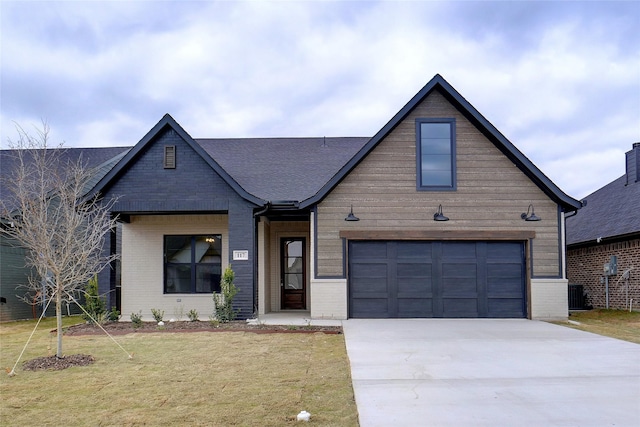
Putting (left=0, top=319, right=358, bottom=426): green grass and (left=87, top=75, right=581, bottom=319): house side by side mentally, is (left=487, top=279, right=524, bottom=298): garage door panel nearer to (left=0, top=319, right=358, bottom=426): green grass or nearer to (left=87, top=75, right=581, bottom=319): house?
(left=87, top=75, right=581, bottom=319): house

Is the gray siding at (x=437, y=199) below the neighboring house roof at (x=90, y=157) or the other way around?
below

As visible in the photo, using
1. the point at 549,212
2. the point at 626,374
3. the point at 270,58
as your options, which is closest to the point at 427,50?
the point at 270,58

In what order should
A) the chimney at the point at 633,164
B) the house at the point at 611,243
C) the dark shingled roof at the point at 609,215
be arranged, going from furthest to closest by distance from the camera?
the chimney at the point at 633,164 → the dark shingled roof at the point at 609,215 → the house at the point at 611,243

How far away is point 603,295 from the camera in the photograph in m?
18.9

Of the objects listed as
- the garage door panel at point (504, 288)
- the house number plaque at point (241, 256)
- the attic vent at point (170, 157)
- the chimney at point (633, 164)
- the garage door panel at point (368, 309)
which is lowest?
the garage door panel at point (368, 309)

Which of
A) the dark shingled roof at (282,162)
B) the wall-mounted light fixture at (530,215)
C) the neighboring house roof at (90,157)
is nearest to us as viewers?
the wall-mounted light fixture at (530,215)

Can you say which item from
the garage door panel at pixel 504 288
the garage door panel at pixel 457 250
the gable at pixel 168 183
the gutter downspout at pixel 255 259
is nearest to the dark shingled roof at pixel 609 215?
the garage door panel at pixel 504 288

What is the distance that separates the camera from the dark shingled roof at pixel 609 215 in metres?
18.0

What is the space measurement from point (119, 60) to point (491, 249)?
13132 mm

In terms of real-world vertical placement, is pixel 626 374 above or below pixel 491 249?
below

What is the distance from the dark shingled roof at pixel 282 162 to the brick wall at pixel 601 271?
9.08 meters

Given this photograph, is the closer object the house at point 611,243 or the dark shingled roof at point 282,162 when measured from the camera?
the dark shingled roof at point 282,162

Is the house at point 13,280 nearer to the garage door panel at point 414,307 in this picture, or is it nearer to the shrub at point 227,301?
the shrub at point 227,301

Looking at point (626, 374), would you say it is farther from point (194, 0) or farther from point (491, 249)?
point (194, 0)
